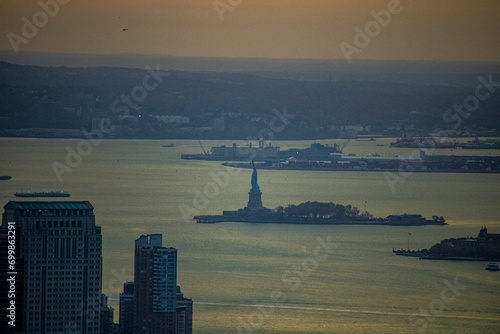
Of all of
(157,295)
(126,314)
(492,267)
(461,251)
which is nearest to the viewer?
(157,295)

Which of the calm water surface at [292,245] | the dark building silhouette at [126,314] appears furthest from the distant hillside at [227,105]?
the dark building silhouette at [126,314]

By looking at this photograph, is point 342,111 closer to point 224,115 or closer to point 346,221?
point 224,115

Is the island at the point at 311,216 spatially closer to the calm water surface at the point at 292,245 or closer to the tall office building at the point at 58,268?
the calm water surface at the point at 292,245

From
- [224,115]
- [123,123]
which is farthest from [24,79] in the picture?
[224,115]

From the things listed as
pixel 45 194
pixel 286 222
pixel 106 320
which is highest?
pixel 45 194

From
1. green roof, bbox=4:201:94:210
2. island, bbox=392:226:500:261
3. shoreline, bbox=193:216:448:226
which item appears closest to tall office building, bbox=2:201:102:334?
green roof, bbox=4:201:94:210

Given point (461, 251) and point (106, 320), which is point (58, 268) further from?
point (461, 251)

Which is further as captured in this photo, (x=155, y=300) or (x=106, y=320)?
(x=155, y=300)

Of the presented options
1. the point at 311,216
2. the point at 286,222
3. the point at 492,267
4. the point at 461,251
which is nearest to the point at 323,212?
the point at 311,216
